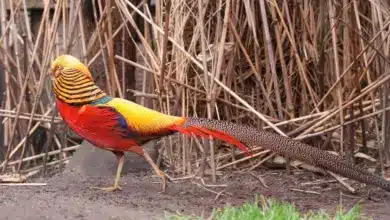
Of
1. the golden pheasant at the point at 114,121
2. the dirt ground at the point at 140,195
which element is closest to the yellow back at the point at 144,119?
the golden pheasant at the point at 114,121

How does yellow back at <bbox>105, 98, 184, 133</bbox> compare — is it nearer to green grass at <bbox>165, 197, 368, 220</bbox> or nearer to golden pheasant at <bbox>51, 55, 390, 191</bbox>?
golden pheasant at <bbox>51, 55, 390, 191</bbox>

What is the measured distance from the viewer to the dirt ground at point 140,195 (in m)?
4.53

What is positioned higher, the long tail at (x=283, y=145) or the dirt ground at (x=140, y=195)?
the long tail at (x=283, y=145)

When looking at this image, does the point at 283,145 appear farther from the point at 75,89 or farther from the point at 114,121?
the point at 75,89

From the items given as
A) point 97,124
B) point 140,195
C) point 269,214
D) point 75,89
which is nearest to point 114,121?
point 97,124

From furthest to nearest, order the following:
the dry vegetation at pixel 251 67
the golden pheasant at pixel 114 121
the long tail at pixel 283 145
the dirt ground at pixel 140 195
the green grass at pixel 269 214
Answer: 1. the dry vegetation at pixel 251 67
2. the golden pheasant at pixel 114 121
3. the long tail at pixel 283 145
4. the dirt ground at pixel 140 195
5. the green grass at pixel 269 214

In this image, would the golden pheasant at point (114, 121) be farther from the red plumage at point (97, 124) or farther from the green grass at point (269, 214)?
the green grass at point (269, 214)

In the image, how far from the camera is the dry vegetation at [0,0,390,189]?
5.65 m

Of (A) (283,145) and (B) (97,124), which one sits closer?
(A) (283,145)

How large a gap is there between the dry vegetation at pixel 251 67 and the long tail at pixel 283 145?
0.63 metres

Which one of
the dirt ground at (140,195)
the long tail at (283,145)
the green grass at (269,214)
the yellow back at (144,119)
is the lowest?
the dirt ground at (140,195)

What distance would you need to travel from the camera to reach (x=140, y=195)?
16.6 ft

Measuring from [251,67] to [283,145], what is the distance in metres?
1.26

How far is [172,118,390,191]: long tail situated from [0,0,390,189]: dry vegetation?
0.63m
